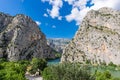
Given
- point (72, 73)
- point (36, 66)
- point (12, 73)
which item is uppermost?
point (36, 66)

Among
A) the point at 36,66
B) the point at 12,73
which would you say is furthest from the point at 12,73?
the point at 36,66

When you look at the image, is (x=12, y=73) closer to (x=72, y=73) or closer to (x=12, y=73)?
(x=12, y=73)

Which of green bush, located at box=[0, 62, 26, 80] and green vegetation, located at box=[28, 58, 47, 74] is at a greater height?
green vegetation, located at box=[28, 58, 47, 74]

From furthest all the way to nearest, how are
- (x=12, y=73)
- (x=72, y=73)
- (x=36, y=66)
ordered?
(x=36, y=66) < (x=12, y=73) < (x=72, y=73)

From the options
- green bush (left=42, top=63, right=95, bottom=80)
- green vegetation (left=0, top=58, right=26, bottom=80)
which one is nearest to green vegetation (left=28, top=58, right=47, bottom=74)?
green vegetation (left=0, top=58, right=26, bottom=80)

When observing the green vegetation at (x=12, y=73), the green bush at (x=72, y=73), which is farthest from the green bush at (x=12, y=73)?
the green bush at (x=72, y=73)

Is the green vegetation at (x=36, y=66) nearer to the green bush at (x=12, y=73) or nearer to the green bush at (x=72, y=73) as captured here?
the green bush at (x=12, y=73)

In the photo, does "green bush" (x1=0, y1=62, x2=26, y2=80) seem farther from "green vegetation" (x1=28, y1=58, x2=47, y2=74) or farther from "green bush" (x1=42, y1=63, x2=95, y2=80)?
A: "green vegetation" (x1=28, y1=58, x2=47, y2=74)

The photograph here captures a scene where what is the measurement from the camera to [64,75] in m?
46.9

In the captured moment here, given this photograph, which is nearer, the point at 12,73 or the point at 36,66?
the point at 12,73

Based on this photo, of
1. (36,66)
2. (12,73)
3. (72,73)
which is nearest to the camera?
(72,73)

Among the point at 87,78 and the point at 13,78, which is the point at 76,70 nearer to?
the point at 87,78

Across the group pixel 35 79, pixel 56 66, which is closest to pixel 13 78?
pixel 56 66

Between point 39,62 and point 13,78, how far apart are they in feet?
161
